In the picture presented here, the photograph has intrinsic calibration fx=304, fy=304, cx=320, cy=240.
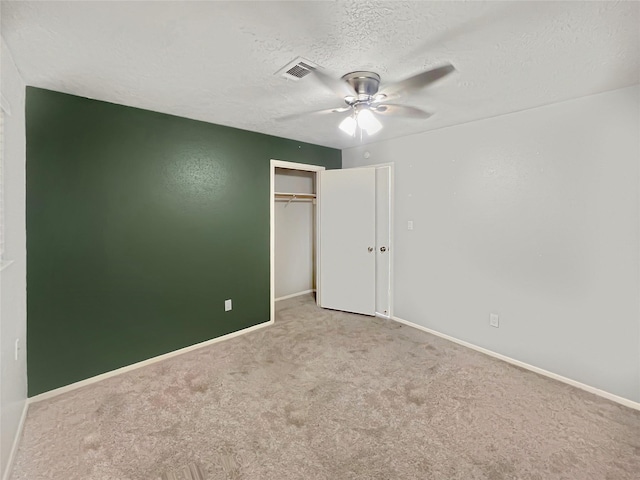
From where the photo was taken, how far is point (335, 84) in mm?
2168

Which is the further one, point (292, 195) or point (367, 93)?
point (292, 195)

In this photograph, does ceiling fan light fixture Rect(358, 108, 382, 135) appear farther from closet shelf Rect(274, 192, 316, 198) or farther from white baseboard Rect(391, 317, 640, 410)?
white baseboard Rect(391, 317, 640, 410)

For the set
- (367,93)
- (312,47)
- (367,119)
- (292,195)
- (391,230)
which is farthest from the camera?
(292,195)

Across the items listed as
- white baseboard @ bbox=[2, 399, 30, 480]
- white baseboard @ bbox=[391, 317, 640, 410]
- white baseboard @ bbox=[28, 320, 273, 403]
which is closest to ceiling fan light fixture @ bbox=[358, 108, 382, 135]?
white baseboard @ bbox=[391, 317, 640, 410]

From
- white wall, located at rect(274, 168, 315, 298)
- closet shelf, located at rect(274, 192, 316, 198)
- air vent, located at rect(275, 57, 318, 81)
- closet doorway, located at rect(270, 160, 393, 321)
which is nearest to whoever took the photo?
air vent, located at rect(275, 57, 318, 81)

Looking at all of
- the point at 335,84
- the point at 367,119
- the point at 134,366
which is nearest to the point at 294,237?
the point at 134,366

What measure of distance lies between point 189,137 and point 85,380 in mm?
2331

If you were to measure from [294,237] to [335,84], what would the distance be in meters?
3.11

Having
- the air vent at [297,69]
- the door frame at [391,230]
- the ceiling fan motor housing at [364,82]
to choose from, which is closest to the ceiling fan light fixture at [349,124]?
the ceiling fan motor housing at [364,82]

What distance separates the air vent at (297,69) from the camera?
6.07 ft

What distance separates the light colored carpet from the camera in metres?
1.71

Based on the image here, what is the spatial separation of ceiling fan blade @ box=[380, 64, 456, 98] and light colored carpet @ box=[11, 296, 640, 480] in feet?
7.20

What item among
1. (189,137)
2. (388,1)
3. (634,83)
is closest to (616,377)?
(634,83)

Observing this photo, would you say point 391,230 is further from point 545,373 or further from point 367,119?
point 545,373
